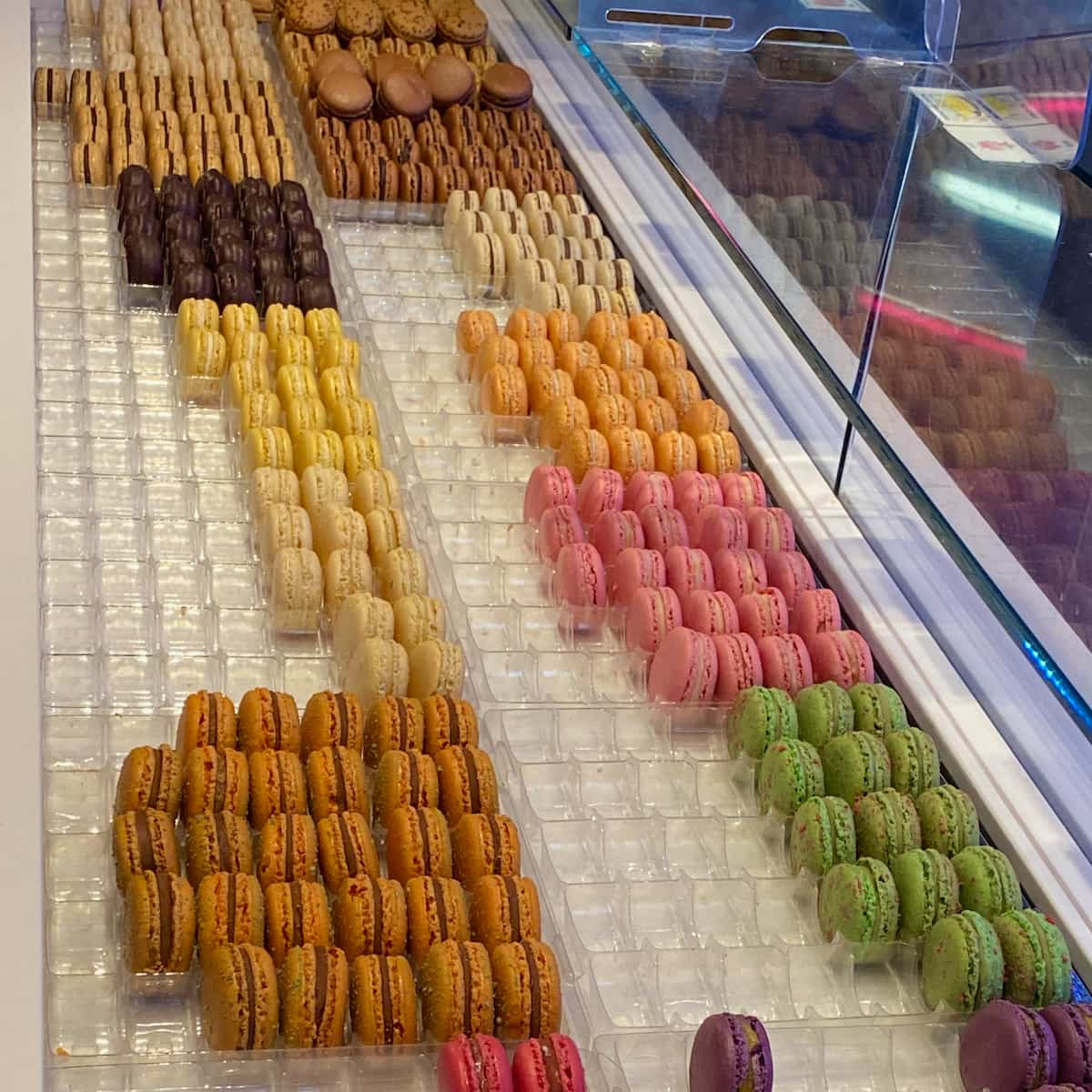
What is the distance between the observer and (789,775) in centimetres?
220

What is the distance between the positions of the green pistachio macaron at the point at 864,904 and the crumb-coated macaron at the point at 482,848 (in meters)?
0.38

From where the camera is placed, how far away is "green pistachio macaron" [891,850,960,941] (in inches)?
79.5

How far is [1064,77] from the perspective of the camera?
3236 mm

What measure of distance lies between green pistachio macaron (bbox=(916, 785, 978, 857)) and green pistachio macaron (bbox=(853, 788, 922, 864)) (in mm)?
14

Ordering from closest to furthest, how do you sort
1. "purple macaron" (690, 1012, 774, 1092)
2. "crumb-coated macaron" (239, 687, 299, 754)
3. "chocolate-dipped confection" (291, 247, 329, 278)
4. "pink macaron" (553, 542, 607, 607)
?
"purple macaron" (690, 1012, 774, 1092) → "crumb-coated macaron" (239, 687, 299, 754) → "pink macaron" (553, 542, 607, 607) → "chocolate-dipped confection" (291, 247, 329, 278)

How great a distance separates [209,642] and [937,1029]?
3.66 feet

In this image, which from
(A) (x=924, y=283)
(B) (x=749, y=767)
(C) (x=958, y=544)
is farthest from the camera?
(A) (x=924, y=283)

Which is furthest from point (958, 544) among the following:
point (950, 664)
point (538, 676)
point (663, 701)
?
point (538, 676)

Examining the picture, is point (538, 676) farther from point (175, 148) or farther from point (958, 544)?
point (175, 148)

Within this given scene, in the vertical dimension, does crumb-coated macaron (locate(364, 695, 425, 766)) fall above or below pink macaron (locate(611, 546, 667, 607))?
below

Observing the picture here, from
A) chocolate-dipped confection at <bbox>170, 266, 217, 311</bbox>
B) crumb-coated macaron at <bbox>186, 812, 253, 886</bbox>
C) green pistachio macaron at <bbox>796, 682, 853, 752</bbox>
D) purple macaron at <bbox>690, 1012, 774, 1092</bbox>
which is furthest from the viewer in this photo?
chocolate-dipped confection at <bbox>170, 266, 217, 311</bbox>

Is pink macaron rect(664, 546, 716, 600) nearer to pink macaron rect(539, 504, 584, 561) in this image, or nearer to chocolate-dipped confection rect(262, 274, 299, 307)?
pink macaron rect(539, 504, 584, 561)

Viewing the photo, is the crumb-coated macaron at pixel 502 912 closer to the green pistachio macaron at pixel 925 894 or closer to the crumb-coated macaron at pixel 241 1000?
the crumb-coated macaron at pixel 241 1000

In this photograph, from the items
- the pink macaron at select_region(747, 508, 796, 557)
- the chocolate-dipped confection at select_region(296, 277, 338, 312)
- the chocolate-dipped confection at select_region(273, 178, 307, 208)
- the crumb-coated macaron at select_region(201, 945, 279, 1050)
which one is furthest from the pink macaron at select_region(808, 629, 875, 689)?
the chocolate-dipped confection at select_region(273, 178, 307, 208)
